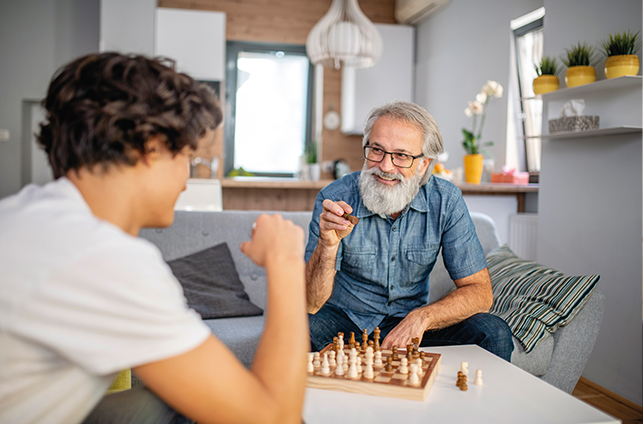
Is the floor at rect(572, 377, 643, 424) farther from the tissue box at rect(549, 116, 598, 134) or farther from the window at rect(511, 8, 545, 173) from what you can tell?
the window at rect(511, 8, 545, 173)

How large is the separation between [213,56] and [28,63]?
2.08 meters

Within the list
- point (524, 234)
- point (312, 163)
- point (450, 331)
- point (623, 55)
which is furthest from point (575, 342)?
point (312, 163)

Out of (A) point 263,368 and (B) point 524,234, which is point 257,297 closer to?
(A) point 263,368

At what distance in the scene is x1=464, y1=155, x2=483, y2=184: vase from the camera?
12.8 feet

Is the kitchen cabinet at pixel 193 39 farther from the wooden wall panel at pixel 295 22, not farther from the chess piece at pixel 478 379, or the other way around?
the chess piece at pixel 478 379

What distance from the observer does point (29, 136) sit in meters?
5.54

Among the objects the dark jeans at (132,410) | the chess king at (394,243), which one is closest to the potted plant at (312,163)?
the chess king at (394,243)

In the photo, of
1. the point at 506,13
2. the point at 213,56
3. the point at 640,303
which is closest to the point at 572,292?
the point at 640,303

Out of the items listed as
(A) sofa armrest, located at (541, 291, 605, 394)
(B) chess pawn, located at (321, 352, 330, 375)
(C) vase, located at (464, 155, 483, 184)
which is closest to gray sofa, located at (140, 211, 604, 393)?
(A) sofa armrest, located at (541, 291, 605, 394)

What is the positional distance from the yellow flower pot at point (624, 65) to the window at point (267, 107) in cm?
383

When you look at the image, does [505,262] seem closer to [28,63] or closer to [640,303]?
[640,303]

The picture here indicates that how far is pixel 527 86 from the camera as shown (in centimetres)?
412

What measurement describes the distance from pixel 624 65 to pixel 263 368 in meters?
2.36

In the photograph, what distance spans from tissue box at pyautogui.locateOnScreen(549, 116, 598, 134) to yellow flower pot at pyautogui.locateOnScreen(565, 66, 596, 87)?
17 cm
